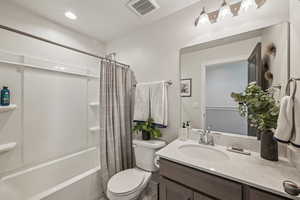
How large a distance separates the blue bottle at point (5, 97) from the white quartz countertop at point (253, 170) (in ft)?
5.93

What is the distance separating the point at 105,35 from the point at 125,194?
95.5 inches

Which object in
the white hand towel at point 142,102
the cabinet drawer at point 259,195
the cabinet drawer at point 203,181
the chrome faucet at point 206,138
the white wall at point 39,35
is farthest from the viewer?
the white hand towel at point 142,102

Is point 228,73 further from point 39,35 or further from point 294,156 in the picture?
point 39,35

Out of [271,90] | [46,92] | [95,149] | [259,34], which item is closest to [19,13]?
[46,92]

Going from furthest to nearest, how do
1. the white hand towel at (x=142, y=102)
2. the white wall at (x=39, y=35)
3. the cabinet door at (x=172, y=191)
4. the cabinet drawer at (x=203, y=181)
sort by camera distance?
the white hand towel at (x=142, y=102), the white wall at (x=39, y=35), the cabinet door at (x=172, y=191), the cabinet drawer at (x=203, y=181)

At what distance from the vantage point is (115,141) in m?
1.76

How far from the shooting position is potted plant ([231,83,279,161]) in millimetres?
967

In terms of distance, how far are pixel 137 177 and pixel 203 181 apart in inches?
32.3

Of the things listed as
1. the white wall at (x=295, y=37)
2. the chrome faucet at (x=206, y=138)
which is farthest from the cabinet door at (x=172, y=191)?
the white wall at (x=295, y=37)

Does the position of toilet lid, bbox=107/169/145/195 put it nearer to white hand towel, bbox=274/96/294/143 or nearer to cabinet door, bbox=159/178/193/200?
cabinet door, bbox=159/178/193/200

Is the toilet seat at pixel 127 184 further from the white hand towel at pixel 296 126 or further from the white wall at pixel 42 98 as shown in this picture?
the white hand towel at pixel 296 126

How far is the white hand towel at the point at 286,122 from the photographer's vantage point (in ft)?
2.51

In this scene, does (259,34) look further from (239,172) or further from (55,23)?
(55,23)

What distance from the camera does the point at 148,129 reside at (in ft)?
5.54
